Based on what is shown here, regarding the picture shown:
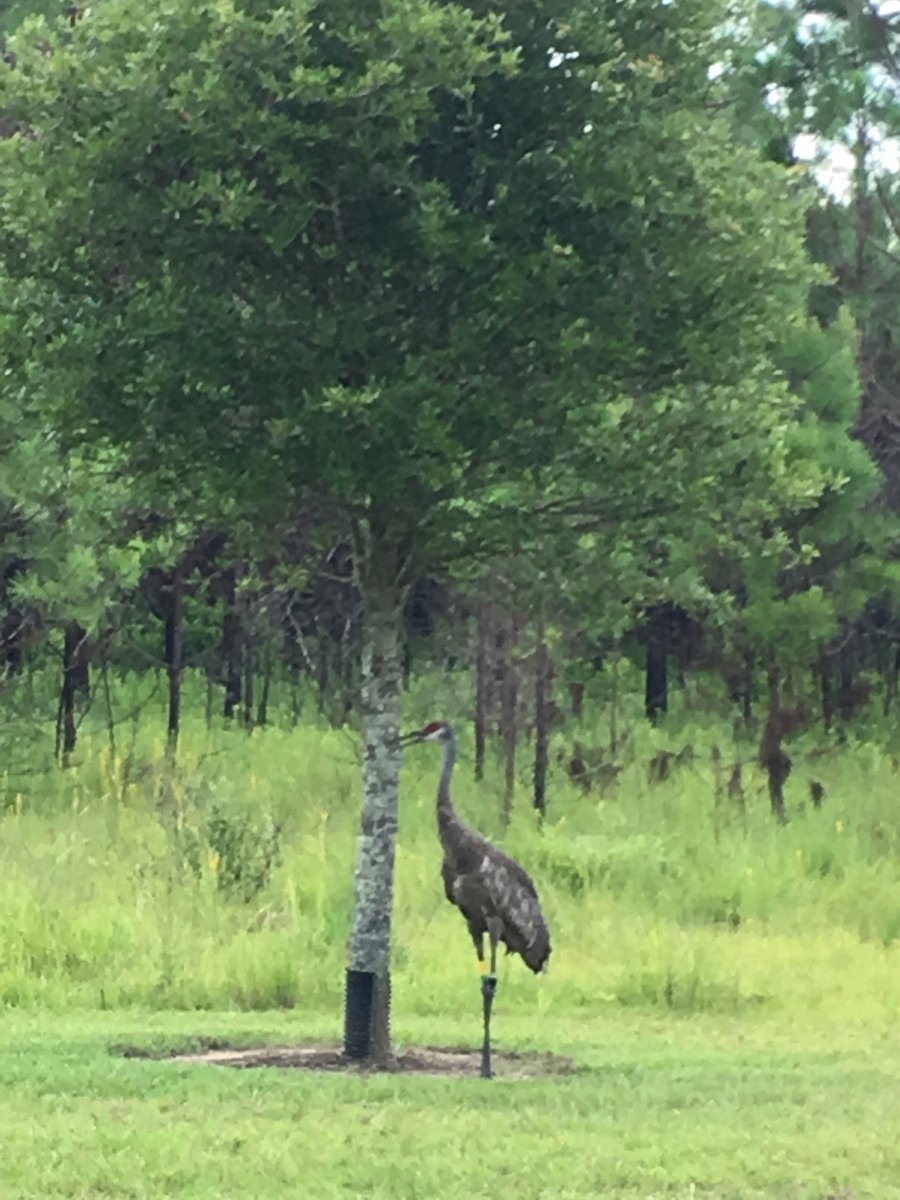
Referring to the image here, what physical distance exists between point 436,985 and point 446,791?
268 cm

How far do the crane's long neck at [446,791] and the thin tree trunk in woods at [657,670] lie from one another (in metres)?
16.5

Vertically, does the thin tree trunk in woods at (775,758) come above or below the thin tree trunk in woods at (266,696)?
below

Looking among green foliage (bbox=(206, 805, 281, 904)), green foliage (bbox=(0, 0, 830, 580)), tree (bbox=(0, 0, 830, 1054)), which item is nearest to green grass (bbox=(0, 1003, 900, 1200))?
Result: tree (bbox=(0, 0, 830, 1054))

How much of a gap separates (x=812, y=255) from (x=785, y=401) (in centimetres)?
1360

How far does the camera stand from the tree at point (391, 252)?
7.48 m

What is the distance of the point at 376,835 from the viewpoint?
8.49 meters

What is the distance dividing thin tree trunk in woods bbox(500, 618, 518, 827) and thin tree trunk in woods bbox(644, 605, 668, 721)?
7073mm

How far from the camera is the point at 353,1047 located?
8.65m

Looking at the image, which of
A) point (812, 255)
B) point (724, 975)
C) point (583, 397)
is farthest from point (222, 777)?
point (583, 397)

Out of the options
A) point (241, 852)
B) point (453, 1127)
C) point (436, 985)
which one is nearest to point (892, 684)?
point (241, 852)

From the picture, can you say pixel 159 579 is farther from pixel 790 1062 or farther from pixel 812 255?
pixel 790 1062

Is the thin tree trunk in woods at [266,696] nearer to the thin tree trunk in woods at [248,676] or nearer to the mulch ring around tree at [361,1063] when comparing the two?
the thin tree trunk in woods at [248,676]

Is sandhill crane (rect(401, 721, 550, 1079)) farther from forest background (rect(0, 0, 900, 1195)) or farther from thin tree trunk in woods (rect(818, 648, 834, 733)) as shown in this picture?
thin tree trunk in woods (rect(818, 648, 834, 733))

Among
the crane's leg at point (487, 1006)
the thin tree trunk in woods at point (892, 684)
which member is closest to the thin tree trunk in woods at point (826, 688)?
the thin tree trunk in woods at point (892, 684)
